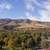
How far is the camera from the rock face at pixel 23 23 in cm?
170

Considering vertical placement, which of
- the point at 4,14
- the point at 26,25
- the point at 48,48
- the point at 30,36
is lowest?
the point at 48,48

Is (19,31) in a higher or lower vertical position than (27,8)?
lower

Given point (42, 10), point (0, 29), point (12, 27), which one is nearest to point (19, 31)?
point (12, 27)

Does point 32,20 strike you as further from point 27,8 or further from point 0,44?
point 0,44

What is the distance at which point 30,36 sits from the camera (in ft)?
5.56

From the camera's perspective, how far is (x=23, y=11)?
1.72m

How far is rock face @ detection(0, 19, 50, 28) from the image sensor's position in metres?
1.70

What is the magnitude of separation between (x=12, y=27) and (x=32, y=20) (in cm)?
22

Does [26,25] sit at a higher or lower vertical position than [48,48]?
higher

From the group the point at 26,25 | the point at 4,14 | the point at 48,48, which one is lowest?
the point at 48,48

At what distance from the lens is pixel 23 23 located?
5.65 ft

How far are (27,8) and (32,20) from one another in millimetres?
137

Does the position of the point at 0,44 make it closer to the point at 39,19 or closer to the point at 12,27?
the point at 12,27

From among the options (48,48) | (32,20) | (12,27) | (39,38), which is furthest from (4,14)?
(48,48)
